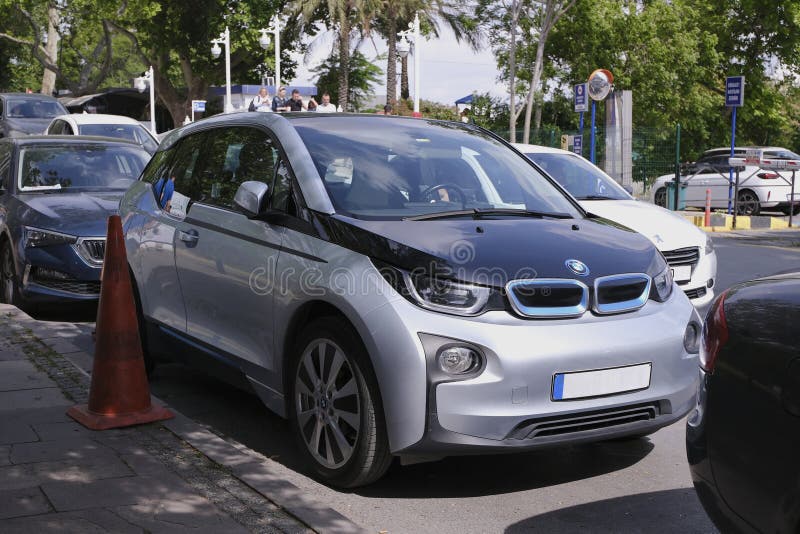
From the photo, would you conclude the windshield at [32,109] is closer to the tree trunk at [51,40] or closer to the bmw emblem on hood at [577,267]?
the bmw emblem on hood at [577,267]

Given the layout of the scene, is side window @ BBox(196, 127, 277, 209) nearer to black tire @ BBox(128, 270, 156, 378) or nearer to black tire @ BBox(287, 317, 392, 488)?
black tire @ BBox(128, 270, 156, 378)

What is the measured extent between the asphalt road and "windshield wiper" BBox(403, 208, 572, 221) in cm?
123

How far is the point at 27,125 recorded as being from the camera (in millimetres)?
23891

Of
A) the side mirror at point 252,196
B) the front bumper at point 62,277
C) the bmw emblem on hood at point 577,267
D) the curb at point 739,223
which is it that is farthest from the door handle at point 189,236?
the curb at point 739,223

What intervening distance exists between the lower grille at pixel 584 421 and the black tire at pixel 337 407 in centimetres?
60

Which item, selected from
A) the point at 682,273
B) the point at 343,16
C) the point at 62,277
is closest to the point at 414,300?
the point at 682,273

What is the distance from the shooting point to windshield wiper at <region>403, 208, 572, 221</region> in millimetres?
4828

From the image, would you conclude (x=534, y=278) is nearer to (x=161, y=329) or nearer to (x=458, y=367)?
(x=458, y=367)

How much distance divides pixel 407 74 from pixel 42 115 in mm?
30344

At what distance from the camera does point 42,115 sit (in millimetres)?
24922

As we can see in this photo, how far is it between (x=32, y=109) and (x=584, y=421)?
23.5 m

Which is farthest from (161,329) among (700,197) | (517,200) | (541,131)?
(541,131)

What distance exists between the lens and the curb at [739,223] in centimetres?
2052

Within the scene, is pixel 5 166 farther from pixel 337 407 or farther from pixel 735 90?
pixel 735 90
